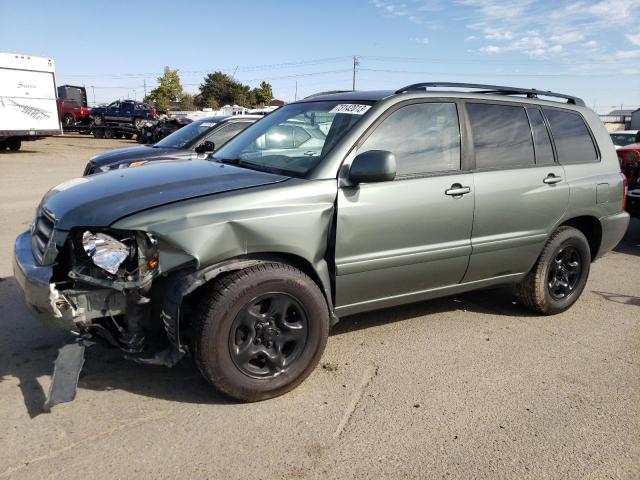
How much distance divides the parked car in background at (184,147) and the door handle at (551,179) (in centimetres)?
415

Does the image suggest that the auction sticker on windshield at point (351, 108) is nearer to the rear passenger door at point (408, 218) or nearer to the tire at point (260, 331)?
the rear passenger door at point (408, 218)

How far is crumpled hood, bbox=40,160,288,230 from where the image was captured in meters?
2.84

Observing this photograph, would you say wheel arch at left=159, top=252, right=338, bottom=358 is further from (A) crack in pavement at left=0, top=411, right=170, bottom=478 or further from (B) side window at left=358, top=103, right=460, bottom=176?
(B) side window at left=358, top=103, right=460, bottom=176

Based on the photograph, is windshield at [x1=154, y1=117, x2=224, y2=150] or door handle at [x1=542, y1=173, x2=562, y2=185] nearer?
door handle at [x1=542, y1=173, x2=562, y2=185]

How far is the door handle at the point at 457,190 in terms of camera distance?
362 cm

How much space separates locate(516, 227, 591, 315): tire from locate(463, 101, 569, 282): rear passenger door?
158mm

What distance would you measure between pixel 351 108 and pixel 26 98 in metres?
18.4

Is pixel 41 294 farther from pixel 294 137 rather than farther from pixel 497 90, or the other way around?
pixel 497 90

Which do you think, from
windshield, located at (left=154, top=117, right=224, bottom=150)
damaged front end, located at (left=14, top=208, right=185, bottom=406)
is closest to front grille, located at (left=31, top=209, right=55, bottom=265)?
damaged front end, located at (left=14, top=208, right=185, bottom=406)

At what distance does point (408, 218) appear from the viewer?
3.45m

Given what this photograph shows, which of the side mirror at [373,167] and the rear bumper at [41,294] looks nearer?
the rear bumper at [41,294]

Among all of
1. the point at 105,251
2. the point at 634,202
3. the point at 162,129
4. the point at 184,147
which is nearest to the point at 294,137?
the point at 105,251

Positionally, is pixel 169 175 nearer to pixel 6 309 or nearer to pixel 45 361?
pixel 45 361

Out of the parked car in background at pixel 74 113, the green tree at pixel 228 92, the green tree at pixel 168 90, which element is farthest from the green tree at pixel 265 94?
the parked car in background at pixel 74 113
